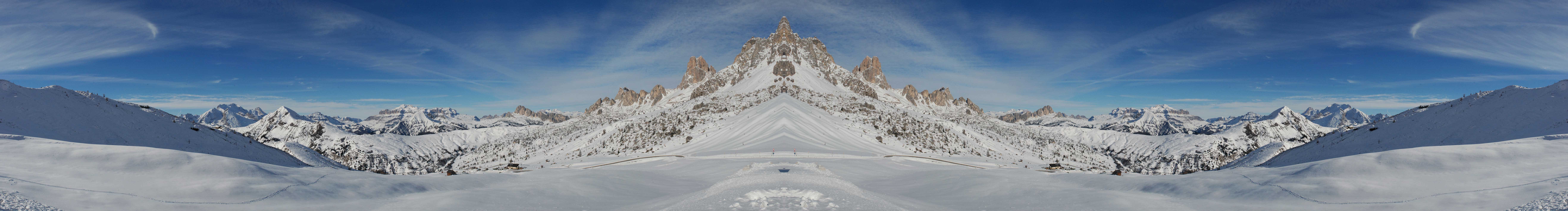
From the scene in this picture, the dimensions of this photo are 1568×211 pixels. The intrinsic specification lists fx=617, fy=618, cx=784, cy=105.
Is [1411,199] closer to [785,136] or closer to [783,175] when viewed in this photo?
[783,175]

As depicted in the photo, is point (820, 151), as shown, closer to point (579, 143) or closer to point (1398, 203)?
point (1398, 203)

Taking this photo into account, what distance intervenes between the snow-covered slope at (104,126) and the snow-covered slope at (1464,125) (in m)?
31.6

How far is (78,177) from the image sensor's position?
10586 millimetres

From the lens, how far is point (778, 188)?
12.8m

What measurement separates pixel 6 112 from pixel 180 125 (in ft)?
23.7

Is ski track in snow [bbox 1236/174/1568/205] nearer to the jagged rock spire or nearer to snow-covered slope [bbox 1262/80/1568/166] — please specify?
snow-covered slope [bbox 1262/80/1568/166]

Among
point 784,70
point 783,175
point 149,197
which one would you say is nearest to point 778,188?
point 783,175

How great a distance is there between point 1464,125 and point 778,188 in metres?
25.0

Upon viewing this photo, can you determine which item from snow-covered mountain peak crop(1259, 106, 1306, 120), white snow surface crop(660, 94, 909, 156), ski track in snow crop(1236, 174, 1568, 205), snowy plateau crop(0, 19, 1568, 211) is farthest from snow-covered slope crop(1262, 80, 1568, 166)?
snow-covered mountain peak crop(1259, 106, 1306, 120)

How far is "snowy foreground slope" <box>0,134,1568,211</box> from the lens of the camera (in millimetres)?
10023

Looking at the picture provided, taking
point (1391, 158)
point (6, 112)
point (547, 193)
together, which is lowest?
point (547, 193)

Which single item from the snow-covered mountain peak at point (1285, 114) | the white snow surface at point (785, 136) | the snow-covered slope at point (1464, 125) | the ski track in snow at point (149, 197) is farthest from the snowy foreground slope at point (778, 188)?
the snow-covered mountain peak at point (1285, 114)

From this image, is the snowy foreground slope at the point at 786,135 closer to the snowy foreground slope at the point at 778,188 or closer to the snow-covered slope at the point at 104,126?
the snow-covered slope at the point at 104,126

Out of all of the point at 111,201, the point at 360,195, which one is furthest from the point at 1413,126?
the point at 111,201
